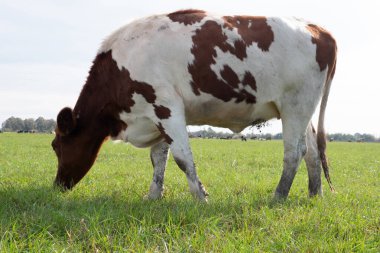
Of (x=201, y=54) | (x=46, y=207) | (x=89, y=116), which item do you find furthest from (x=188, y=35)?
(x=46, y=207)

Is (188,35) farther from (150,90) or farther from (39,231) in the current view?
(39,231)

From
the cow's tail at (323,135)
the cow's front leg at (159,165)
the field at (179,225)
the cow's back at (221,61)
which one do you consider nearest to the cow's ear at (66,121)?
the field at (179,225)

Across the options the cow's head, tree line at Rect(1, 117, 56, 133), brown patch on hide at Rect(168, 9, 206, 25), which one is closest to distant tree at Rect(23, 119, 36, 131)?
tree line at Rect(1, 117, 56, 133)

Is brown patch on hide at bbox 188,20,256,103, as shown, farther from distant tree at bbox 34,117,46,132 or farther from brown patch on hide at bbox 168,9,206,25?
distant tree at bbox 34,117,46,132

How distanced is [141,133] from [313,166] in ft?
10.1

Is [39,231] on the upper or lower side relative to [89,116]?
lower

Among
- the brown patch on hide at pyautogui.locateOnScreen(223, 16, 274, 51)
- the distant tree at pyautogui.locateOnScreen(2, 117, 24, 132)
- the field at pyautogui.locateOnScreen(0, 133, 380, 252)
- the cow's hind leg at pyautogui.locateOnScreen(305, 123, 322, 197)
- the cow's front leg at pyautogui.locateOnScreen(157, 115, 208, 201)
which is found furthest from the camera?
the distant tree at pyautogui.locateOnScreen(2, 117, 24, 132)

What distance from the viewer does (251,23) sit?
6.83 metres

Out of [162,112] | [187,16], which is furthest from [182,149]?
[187,16]

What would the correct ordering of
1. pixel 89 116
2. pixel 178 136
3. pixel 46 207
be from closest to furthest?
1. pixel 46 207
2. pixel 178 136
3. pixel 89 116

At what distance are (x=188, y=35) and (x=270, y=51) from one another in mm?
1277

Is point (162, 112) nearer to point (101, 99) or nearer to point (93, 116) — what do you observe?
point (101, 99)

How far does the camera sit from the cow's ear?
736cm

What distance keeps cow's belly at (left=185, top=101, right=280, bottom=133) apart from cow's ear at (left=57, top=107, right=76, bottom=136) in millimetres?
2015
